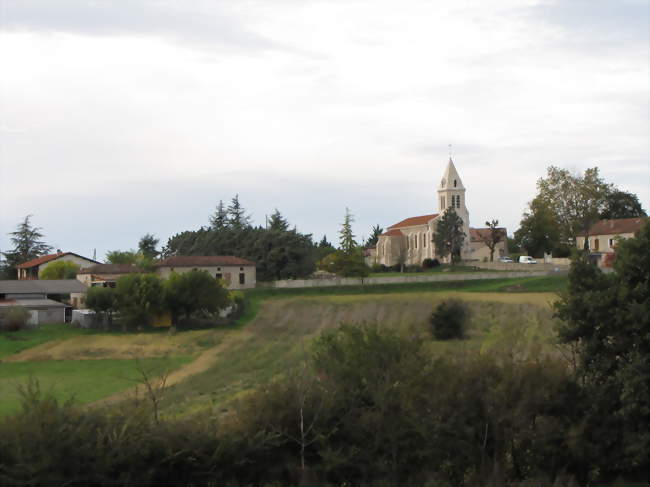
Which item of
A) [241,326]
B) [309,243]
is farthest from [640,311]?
[309,243]

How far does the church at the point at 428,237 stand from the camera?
97.8m

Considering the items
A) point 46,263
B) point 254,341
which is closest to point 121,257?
point 46,263

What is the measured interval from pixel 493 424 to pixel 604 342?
412 centimetres

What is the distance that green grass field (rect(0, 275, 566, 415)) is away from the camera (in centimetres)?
3784

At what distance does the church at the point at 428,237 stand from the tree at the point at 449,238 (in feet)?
8.91

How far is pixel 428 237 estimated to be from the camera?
98.2m

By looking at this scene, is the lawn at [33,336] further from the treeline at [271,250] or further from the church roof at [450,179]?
the church roof at [450,179]

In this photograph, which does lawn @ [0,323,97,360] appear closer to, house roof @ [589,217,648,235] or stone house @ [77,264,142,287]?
stone house @ [77,264,142,287]

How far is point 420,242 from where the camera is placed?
100375mm

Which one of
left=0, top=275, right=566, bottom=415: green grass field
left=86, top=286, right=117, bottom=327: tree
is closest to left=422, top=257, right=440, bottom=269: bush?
left=0, top=275, right=566, bottom=415: green grass field

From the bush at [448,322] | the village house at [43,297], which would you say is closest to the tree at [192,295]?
the village house at [43,297]

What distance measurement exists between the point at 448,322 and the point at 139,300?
21378 millimetres

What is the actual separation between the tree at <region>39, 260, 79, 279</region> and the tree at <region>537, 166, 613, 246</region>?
45.3m

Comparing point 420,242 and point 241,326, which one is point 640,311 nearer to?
point 241,326
